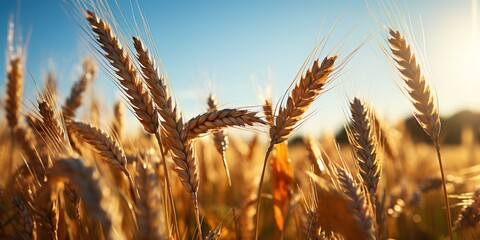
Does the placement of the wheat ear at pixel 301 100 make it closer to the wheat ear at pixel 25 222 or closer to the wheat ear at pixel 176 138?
the wheat ear at pixel 176 138

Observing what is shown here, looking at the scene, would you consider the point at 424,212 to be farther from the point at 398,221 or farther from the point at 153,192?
the point at 153,192

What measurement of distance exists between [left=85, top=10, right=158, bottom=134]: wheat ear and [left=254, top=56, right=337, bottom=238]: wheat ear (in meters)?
0.57

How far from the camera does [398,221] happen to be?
13.0 ft

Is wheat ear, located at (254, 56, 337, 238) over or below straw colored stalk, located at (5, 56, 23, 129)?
below

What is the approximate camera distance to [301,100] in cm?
186

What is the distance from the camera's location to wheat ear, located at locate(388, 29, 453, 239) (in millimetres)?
1885

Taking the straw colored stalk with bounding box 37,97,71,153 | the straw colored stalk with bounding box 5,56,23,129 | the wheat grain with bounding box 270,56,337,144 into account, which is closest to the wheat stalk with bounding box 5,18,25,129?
the straw colored stalk with bounding box 5,56,23,129

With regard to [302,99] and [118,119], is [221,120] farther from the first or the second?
[118,119]

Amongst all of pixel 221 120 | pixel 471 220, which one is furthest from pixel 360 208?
pixel 471 220

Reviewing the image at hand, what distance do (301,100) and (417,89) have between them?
60cm

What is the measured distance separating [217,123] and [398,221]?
9.51ft

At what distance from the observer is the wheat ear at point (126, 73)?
1.82 metres

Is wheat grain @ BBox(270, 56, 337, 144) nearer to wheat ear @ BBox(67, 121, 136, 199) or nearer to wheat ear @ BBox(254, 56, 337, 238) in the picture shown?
wheat ear @ BBox(254, 56, 337, 238)

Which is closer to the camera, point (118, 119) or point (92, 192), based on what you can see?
point (92, 192)
